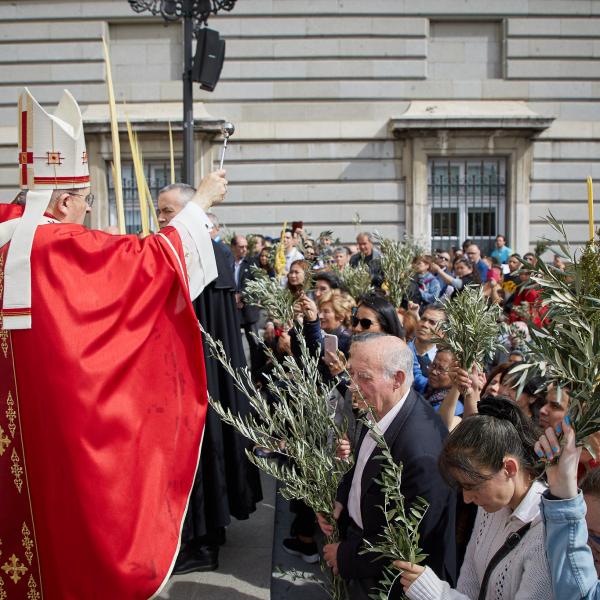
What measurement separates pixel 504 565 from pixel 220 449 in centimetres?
223

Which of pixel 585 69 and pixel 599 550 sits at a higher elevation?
pixel 585 69

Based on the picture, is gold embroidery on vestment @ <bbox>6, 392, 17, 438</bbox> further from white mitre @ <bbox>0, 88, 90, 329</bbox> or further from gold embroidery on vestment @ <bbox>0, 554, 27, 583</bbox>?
gold embroidery on vestment @ <bbox>0, 554, 27, 583</bbox>

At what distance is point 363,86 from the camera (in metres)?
14.8

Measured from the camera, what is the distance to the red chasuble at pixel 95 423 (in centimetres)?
280

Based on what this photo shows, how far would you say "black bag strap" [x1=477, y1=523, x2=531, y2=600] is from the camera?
2244 mm

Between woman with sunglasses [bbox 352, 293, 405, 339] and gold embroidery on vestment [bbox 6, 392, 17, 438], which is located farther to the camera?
woman with sunglasses [bbox 352, 293, 405, 339]

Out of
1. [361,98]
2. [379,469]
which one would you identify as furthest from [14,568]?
[361,98]

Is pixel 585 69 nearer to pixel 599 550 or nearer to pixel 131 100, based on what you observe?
pixel 131 100

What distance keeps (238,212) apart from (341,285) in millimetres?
9137

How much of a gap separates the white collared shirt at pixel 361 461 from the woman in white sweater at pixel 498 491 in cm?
48

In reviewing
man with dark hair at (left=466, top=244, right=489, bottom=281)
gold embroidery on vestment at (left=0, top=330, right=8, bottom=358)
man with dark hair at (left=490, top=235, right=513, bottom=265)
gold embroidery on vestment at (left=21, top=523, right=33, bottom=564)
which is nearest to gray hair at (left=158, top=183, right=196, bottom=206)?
gold embroidery on vestment at (left=0, top=330, right=8, bottom=358)

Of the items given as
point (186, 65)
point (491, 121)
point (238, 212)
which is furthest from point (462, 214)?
point (186, 65)

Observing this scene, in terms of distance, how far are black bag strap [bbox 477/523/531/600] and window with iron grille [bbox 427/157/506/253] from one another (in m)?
13.2

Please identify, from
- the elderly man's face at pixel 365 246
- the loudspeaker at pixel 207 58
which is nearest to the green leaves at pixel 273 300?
the loudspeaker at pixel 207 58
